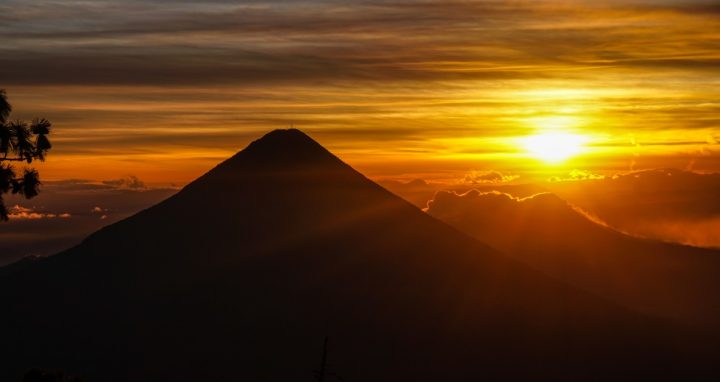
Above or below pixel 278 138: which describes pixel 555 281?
below

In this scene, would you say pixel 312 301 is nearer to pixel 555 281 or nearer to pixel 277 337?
pixel 277 337

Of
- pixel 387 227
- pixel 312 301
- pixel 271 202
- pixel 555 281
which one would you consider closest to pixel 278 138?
pixel 271 202

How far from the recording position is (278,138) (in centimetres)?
13362

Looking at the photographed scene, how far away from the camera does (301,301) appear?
115 metres

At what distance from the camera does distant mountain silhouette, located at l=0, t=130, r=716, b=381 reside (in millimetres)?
107562

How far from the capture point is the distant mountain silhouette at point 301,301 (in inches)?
4235

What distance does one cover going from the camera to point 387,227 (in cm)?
12950

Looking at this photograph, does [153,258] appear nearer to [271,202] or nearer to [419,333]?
[271,202]

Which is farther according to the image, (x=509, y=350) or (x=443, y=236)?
(x=443, y=236)

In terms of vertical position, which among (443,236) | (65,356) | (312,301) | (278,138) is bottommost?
(65,356)

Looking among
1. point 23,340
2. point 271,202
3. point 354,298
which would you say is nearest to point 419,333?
point 354,298

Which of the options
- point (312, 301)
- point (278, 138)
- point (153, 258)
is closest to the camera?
point (312, 301)

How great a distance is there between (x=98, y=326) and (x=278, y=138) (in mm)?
33750

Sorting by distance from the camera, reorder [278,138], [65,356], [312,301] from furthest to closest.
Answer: [278,138] < [312,301] < [65,356]
